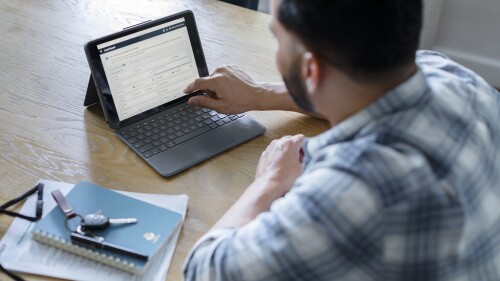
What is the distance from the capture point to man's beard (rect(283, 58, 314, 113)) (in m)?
1.01

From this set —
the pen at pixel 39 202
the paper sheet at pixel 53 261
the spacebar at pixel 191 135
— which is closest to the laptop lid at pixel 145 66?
the spacebar at pixel 191 135

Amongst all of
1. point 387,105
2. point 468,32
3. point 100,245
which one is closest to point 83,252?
point 100,245

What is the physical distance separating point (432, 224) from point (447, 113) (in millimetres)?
182

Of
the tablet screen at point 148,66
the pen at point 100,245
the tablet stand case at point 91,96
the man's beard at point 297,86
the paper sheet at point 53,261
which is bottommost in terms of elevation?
the paper sheet at point 53,261

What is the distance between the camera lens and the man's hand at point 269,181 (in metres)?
1.15

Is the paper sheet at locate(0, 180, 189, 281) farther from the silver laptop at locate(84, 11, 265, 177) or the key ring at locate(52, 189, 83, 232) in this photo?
the silver laptop at locate(84, 11, 265, 177)

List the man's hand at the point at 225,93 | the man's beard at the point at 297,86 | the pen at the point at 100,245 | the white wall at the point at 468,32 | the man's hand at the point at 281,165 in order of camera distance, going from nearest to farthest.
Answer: the man's beard at the point at 297,86 < the pen at the point at 100,245 < the man's hand at the point at 281,165 < the man's hand at the point at 225,93 < the white wall at the point at 468,32

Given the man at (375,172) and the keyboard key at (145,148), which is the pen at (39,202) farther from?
the man at (375,172)

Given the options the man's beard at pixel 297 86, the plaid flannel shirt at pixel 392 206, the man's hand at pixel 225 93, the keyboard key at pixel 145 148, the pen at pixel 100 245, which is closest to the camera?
the plaid flannel shirt at pixel 392 206

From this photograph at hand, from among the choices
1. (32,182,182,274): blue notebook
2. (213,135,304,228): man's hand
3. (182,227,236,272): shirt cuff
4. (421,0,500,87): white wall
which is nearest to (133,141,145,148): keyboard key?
(32,182,182,274): blue notebook

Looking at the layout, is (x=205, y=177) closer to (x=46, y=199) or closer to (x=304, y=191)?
(x=46, y=199)

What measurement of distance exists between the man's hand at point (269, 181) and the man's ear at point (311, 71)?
0.90 feet

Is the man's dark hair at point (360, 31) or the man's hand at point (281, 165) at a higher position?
the man's dark hair at point (360, 31)

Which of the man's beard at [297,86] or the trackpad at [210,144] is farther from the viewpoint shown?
the trackpad at [210,144]
